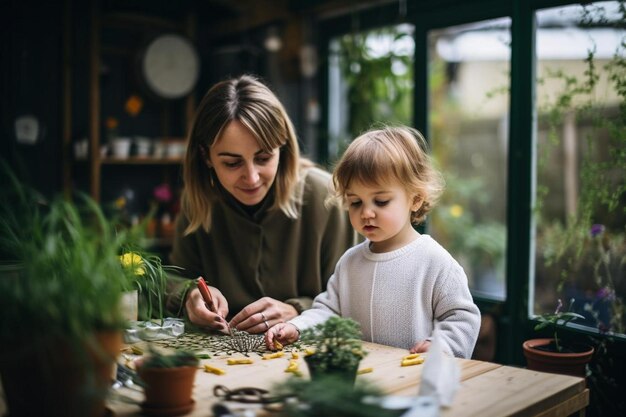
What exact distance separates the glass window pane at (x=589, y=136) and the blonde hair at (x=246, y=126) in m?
1.08

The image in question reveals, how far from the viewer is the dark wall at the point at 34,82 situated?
4.17 m

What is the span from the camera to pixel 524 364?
8.72 feet

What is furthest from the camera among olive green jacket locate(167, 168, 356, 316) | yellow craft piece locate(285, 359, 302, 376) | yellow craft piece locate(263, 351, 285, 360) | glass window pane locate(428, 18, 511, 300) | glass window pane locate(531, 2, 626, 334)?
glass window pane locate(428, 18, 511, 300)

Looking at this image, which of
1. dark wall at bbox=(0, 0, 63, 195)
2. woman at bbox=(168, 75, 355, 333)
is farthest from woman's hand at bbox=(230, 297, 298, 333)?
dark wall at bbox=(0, 0, 63, 195)

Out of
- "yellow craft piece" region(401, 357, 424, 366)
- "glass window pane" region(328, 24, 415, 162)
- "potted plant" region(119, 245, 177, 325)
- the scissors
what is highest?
"glass window pane" region(328, 24, 415, 162)

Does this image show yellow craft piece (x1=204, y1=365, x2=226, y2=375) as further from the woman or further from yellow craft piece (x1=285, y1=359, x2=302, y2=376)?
the woman

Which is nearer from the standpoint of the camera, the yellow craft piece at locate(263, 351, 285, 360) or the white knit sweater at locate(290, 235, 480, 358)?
the yellow craft piece at locate(263, 351, 285, 360)

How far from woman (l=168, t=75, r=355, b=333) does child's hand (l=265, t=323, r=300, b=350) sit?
14.7 inches

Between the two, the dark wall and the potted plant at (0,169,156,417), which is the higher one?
the dark wall

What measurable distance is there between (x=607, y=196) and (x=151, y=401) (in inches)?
71.9

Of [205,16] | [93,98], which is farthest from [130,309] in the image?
[205,16]

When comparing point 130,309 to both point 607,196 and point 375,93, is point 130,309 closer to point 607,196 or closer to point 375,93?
point 607,196

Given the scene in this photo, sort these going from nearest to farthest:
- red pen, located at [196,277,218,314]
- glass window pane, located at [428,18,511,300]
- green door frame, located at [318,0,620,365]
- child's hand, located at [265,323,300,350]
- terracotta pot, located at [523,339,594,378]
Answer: child's hand, located at [265,323,300,350]
red pen, located at [196,277,218,314]
terracotta pot, located at [523,339,594,378]
green door frame, located at [318,0,620,365]
glass window pane, located at [428,18,511,300]

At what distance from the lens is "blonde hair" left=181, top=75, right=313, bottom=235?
1.98m
